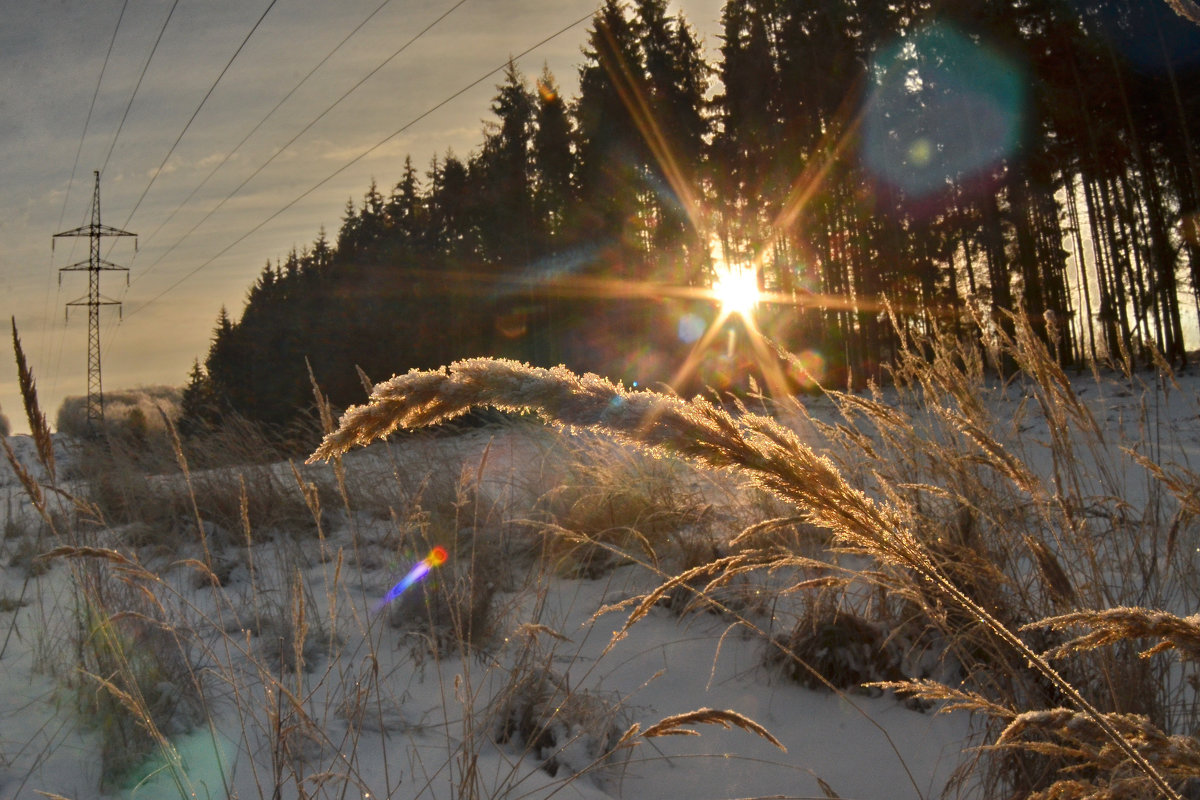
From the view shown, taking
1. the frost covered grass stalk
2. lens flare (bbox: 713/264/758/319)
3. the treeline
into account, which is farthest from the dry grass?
lens flare (bbox: 713/264/758/319)

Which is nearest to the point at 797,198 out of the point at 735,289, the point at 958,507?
the point at 735,289

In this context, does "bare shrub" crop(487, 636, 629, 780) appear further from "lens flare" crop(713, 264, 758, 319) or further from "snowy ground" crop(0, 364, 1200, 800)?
"lens flare" crop(713, 264, 758, 319)

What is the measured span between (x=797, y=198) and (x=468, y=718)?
24.3m

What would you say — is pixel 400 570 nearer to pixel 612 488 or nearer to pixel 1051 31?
pixel 612 488

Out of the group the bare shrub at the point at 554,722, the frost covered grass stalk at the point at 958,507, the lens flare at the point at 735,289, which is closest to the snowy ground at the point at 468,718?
the bare shrub at the point at 554,722

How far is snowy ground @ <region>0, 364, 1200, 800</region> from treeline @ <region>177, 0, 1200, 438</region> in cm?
1488

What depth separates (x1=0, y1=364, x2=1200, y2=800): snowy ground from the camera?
1.90m

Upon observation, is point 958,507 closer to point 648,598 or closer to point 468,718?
point 468,718

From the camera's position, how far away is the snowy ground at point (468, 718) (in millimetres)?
1902

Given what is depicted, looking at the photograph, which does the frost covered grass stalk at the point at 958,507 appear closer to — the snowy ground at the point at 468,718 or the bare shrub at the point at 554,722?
the snowy ground at the point at 468,718

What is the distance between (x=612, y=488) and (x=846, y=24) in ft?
72.5

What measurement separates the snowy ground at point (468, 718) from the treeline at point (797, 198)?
48.8ft

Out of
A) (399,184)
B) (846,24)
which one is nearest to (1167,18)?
(846,24)

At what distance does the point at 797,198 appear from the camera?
24047 millimetres
